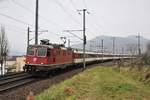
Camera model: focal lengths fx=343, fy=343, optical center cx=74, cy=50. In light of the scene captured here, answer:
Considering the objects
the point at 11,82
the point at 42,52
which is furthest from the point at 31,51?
the point at 11,82

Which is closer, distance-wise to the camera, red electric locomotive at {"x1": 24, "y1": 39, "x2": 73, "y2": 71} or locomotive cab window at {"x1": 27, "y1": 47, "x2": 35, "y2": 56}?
red electric locomotive at {"x1": 24, "y1": 39, "x2": 73, "y2": 71}

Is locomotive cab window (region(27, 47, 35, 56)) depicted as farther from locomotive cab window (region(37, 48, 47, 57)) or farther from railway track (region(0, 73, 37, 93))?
railway track (region(0, 73, 37, 93))

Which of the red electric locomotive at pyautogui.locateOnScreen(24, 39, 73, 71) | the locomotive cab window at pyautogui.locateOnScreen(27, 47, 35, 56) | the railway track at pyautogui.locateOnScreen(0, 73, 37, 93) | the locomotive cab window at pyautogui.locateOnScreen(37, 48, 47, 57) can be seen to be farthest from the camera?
the locomotive cab window at pyautogui.locateOnScreen(27, 47, 35, 56)

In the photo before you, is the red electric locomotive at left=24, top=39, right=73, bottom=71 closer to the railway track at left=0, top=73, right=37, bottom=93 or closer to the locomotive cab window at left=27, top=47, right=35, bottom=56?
the locomotive cab window at left=27, top=47, right=35, bottom=56

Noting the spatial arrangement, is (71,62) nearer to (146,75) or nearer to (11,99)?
(146,75)

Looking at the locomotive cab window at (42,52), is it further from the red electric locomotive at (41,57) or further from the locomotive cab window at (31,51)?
the locomotive cab window at (31,51)

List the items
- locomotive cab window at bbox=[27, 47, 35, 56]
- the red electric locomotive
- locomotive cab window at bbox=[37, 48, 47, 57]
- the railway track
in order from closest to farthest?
1. the railway track
2. the red electric locomotive
3. locomotive cab window at bbox=[37, 48, 47, 57]
4. locomotive cab window at bbox=[27, 47, 35, 56]

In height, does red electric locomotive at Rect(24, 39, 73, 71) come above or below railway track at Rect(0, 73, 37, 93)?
above

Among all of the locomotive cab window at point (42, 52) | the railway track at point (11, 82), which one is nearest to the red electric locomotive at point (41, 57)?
the locomotive cab window at point (42, 52)

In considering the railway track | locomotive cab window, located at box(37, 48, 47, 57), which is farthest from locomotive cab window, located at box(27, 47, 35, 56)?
the railway track

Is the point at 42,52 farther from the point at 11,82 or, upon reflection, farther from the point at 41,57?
the point at 11,82

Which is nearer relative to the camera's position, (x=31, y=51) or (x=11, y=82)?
Result: (x=11, y=82)

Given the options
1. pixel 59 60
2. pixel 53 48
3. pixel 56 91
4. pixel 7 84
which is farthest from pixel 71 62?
pixel 56 91

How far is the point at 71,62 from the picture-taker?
46969 millimetres
